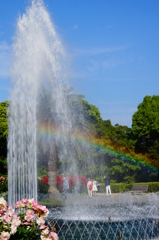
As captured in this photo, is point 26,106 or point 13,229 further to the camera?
point 26,106

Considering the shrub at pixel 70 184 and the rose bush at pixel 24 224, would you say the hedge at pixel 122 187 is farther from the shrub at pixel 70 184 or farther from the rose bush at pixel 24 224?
the rose bush at pixel 24 224

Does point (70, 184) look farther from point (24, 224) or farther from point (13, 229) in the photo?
point (13, 229)

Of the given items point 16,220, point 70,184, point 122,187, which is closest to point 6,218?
point 16,220

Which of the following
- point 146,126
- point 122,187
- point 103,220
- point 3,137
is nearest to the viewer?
point 103,220

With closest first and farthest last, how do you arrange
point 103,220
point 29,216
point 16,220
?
point 16,220
point 29,216
point 103,220

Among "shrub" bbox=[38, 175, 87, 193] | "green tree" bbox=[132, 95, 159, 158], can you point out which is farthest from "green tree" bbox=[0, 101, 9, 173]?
"green tree" bbox=[132, 95, 159, 158]

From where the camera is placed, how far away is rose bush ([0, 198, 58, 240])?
14.3ft

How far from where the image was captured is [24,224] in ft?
15.3

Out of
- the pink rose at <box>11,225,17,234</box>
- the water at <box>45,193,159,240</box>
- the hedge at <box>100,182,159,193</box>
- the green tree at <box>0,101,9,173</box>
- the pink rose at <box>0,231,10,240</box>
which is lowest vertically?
the water at <box>45,193,159,240</box>

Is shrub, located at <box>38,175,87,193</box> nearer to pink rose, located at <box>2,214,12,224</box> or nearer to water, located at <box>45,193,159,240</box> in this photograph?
water, located at <box>45,193,159,240</box>

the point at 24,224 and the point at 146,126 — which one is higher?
the point at 146,126

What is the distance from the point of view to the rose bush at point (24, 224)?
4352 millimetres

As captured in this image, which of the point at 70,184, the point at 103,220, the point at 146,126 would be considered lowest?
the point at 103,220

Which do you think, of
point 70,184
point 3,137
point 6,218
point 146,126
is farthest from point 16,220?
point 146,126
